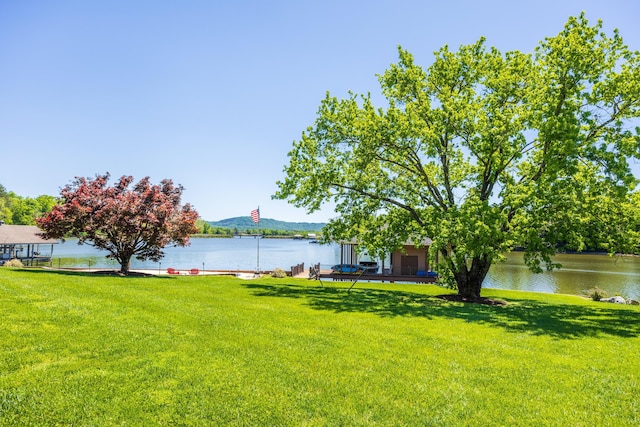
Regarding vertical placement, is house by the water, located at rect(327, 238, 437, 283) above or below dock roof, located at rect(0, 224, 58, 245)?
below

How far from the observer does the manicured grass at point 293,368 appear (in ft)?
17.2

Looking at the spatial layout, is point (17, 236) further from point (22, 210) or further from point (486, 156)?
point (22, 210)

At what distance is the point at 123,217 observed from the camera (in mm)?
21984

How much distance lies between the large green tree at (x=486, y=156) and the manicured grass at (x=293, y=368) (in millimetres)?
4899

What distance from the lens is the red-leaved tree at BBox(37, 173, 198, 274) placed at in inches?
834

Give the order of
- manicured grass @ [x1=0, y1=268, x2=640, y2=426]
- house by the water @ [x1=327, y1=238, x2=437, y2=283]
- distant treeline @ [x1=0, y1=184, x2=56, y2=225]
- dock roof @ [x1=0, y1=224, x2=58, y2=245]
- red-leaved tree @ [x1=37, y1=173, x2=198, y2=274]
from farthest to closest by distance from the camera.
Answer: distant treeline @ [x1=0, y1=184, x2=56, y2=225] → dock roof @ [x1=0, y1=224, x2=58, y2=245] → house by the water @ [x1=327, y1=238, x2=437, y2=283] → red-leaved tree @ [x1=37, y1=173, x2=198, y2=274] → manicured grass @ [x1=0, y1=268, x2=640, y2=426]

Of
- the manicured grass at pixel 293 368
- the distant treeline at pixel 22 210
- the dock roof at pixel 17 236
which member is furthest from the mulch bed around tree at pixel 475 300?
the distant treeline at pixel 22 210

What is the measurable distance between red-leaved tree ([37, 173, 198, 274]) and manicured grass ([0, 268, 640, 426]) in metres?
10.2

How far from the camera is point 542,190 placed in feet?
47.0

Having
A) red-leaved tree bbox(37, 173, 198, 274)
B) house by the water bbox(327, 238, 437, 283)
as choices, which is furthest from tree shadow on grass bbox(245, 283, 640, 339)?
house by the water bbox(327, 238, 437, 283)

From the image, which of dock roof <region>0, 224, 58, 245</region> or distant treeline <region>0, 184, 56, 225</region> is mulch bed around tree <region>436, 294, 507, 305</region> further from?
distant treeline <region>0, 184, 56, 225</region>

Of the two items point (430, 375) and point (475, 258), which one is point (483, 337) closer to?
point (430, 375)

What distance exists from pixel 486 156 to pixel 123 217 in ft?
64.0

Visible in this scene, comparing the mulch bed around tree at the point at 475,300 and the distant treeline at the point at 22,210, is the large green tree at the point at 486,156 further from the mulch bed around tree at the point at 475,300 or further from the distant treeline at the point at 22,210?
the distant treeline at the point at 22,210
